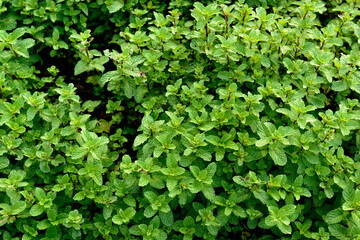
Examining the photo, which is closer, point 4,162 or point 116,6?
point 4,162

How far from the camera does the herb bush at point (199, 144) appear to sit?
2686 mm

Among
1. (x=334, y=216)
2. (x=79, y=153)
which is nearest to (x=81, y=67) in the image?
(x=79, y=153)

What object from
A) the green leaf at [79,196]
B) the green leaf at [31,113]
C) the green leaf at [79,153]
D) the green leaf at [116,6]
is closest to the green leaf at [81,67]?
the green leaf at [31,113]

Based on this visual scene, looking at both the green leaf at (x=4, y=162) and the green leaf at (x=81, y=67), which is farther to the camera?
the green leaf at (x=81, y=67)

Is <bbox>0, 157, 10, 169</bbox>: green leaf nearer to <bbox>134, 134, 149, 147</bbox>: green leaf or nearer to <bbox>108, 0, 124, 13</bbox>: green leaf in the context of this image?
<bbox>134, 134, 149, 147</bbox>: green leaf

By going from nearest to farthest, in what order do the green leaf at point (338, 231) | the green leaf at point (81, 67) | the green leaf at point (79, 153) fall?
the green leaf at point (338, 231) < the green leaf at point (79, 153) < the green leaf at point (81, 67)

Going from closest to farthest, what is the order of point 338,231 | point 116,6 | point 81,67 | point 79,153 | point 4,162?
point 338,231
point 79,153
point 4,162
point 81,67
point 116,6

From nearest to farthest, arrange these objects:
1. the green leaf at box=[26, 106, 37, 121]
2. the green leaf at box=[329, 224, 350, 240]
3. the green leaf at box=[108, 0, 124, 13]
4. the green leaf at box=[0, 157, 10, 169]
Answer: the green leaf at box=[329, 224, 350, 240] → the green leaf at box=[0, 157, 10, 169] → the green leaf at box=[26, 106, 37, 121] → the green leaf at box=[108, 0, 124, 13]

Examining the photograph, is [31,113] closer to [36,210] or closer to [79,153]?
[79,153]

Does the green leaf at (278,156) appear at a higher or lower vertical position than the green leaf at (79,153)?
higher

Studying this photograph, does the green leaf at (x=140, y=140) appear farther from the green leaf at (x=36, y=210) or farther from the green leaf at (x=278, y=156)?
the green leaf at (x=278, y=156)

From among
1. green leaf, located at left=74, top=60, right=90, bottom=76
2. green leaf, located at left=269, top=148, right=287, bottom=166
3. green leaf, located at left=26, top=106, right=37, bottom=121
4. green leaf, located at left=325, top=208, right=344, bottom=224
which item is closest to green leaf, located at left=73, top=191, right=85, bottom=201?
green leaf, located at left=26, top=106, right=37, bottom=121

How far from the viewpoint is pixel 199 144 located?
8.90 feet

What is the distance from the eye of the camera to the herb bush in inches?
106
